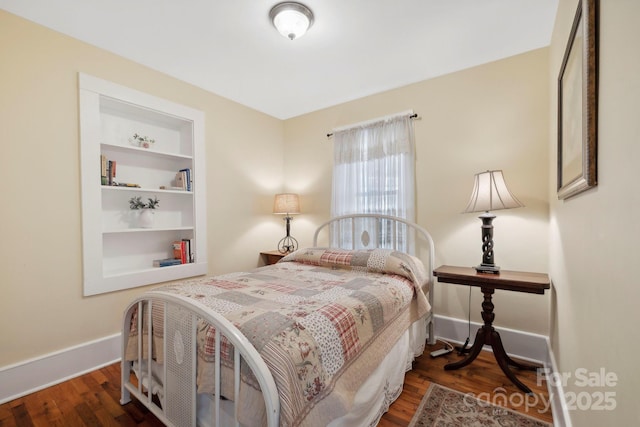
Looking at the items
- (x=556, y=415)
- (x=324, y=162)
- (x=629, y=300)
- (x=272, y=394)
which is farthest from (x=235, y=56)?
(x=556, y=415)

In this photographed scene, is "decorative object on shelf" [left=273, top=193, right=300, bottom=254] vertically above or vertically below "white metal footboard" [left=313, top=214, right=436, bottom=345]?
above

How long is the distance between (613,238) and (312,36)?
2.10 metres

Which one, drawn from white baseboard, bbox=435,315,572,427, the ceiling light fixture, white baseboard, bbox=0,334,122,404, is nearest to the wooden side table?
white baseboard, bbox=435,315,572,427

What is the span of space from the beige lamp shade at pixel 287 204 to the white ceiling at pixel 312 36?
1.26 m

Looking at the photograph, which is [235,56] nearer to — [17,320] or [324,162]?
[324,162]

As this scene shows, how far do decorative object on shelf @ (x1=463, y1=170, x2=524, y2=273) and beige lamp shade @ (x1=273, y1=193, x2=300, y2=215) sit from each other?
1.94 meters

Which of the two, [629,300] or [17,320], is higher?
[629,300]

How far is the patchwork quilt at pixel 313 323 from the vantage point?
1.02 m

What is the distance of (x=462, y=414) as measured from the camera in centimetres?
162

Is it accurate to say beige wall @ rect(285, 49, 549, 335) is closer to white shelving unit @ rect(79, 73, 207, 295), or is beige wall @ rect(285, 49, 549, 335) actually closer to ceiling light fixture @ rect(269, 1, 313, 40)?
ceiling light fixture @ rect(269, 1, 313, 40)

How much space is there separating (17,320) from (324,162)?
2946mm

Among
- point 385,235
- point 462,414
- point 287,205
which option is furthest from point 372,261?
point 287,205

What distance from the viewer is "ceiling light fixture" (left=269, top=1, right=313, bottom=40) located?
177 centimetres

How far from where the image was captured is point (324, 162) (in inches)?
136
